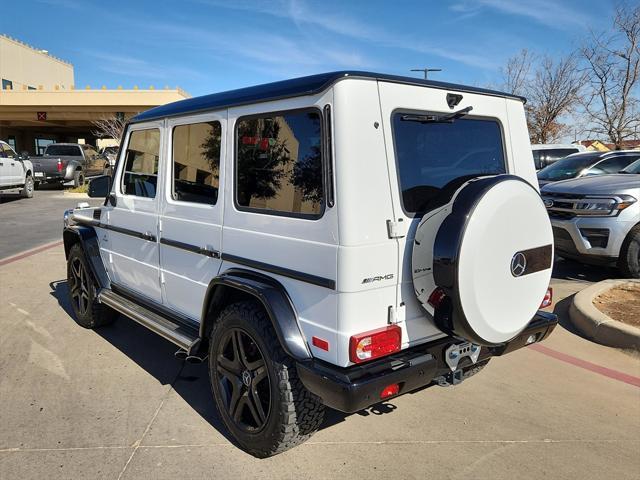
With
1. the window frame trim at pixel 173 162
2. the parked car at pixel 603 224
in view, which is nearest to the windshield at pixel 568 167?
the parked car at pixel 603 224

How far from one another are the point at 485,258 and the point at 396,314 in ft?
1.71

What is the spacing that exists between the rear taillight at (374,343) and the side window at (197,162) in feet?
4.34

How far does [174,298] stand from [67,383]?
1.13 metres

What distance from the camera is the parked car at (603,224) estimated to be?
6.11 metres

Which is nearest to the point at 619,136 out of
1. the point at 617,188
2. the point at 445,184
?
the point at 617,188

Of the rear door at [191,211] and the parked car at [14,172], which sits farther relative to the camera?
the parked car at [14,172]

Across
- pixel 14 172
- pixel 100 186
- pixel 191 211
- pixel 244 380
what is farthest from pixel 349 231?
pixel 14 172

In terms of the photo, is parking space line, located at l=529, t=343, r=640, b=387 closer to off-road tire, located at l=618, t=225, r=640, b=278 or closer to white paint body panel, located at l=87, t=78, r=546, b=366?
white paint body panel, located at l=87, t=78, r=546, b=366

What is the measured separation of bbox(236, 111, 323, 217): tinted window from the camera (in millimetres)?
2537

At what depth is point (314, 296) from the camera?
249 centimetres

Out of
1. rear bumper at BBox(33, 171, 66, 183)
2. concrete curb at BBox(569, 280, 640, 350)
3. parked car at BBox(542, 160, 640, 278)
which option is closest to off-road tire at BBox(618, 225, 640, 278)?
parked car at BBox(542, 160, 640, 278)

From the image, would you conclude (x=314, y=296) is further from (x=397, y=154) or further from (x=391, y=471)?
(x=391, y=471)

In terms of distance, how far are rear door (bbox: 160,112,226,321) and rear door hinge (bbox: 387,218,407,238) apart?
1.12 metres

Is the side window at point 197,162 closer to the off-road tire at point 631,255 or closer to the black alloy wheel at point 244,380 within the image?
the black alloy wheel at point 244,380
